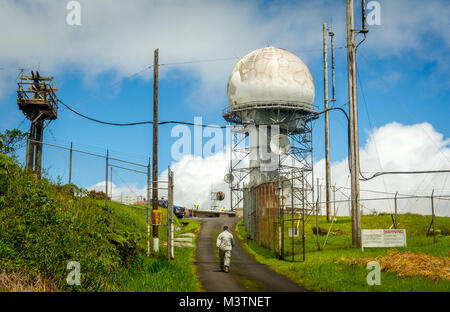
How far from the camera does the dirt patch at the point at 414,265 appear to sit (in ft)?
43.9

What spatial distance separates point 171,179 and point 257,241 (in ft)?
37.4

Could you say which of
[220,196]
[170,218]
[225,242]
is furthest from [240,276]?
[220,196]

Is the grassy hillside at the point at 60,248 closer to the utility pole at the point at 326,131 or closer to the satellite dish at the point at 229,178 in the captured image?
the utility pole at the point at 326,131

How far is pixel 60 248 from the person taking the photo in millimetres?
12828

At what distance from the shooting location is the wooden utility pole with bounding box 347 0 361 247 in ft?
75.4

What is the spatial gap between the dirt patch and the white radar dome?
90.2 feet

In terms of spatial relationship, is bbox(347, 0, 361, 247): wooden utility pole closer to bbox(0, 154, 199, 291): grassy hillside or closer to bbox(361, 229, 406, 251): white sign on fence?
bbox(361, 229, 406, 251): white sign on fence

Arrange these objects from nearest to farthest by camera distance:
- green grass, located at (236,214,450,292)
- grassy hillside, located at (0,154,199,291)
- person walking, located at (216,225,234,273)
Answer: grassy hillside, located at (0,154,199,291), green grass, located at (236,214,450,292), person walking, located at (216,225,234,273)

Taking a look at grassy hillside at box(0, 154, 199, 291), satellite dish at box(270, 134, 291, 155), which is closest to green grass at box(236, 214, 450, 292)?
grassy hillside at box(0, 154, 199, 291)

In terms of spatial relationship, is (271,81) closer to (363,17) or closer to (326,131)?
(326,131)

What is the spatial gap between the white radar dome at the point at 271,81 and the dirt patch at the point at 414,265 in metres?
27.5

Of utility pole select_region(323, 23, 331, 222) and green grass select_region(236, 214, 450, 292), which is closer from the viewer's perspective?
green grass select_region(236, 214, 450, 292)

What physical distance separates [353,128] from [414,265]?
1071 cm
